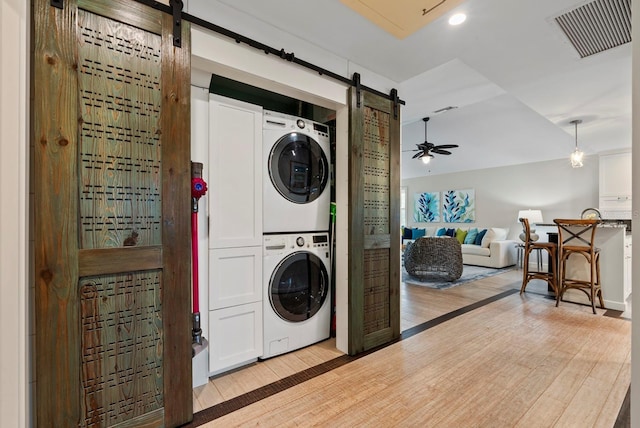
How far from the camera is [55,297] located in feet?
3.87

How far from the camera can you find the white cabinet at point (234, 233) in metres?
1.94

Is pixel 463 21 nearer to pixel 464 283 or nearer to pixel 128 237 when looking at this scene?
pixel 128 237

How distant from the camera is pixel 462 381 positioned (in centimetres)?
189

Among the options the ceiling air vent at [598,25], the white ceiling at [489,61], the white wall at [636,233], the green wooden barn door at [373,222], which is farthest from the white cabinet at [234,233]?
the ceiling air vent at [598,25]

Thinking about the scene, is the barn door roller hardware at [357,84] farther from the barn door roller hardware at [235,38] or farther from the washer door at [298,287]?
the washer door at [298,287]

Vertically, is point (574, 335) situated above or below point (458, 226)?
below

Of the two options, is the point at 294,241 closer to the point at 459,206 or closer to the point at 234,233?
the point at 234,233

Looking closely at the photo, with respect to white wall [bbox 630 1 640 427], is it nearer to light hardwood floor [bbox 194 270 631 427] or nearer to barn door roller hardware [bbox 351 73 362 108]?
light hardwood floor [bbox 194 270 631 427]

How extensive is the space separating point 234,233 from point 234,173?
43 centimetres

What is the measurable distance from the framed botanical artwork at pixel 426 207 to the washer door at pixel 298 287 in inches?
259

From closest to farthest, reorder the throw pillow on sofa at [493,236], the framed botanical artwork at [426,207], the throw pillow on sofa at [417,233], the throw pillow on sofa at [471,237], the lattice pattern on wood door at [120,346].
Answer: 1. the lattice pattern on wood door at [120,346]
2. the throw pillow on sofa at [493,236]
3. the throw pillow on sofa at [471,237]
4. the throw pillow on sofa at [417,233]
5. the framed botanical artwork at [426,207]

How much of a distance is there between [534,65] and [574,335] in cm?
247

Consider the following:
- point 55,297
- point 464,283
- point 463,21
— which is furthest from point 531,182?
point 55,297

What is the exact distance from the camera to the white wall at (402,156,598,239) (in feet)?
19.2
